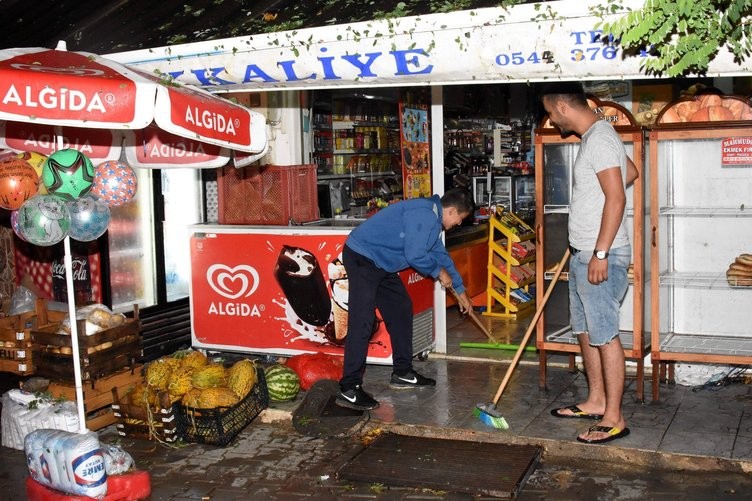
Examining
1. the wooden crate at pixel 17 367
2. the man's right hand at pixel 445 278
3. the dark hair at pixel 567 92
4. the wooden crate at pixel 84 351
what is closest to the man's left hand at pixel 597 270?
the dark hair at pixel 567 92

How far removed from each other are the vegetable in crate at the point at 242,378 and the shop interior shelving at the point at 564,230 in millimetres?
2340

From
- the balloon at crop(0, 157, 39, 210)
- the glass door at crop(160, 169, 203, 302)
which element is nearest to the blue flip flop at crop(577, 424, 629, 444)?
the balloon at crop(0, 157, 39, 210)

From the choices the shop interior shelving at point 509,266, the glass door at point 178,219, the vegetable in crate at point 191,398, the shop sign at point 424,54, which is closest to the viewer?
the shop sign at point 424,54

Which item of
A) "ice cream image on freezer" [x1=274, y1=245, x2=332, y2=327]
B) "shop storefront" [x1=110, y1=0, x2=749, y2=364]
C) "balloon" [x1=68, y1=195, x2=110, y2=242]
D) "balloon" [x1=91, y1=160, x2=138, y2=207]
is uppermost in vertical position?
"shop storefront" [x1=110, y1=0, x2=749, y2=364]

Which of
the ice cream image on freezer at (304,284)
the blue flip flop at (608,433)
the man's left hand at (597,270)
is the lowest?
the blue flip flop at (608,433)

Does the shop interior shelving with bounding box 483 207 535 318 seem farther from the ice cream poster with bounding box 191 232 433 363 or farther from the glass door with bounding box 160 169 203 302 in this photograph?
the glass door with bounding box 160 169 203 302

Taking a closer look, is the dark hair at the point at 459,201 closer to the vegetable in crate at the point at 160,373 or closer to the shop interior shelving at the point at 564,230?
the shop interior shelving at the point at 564,230

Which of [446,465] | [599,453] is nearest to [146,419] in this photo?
[446,465]

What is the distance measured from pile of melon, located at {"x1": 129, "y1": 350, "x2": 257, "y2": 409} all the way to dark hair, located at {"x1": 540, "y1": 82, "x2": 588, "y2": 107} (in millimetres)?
3085

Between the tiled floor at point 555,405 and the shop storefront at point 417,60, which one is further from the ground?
the shop storefront at point 417,60

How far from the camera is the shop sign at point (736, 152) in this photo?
6.66 m

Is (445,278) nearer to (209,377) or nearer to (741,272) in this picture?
(209,377)

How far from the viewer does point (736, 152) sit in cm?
671

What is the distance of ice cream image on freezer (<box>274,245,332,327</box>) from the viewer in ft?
25.3
